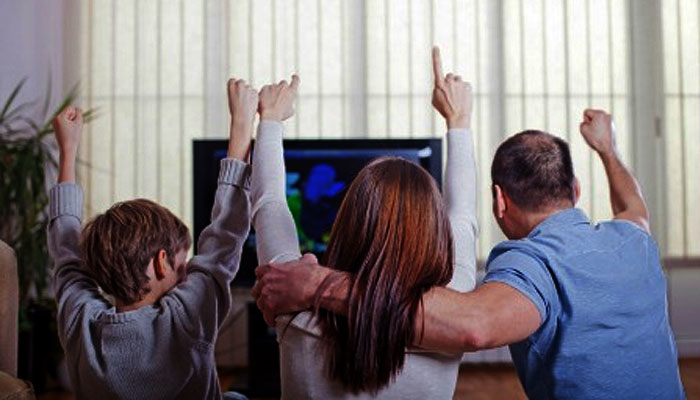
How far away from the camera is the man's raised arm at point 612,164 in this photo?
5.16 ft

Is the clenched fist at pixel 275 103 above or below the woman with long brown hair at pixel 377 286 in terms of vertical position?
above

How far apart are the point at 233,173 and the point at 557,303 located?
62 cm

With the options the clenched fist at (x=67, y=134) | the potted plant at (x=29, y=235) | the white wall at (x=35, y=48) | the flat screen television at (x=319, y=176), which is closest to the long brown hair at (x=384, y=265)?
the clenched fist at (x=67, y=134)

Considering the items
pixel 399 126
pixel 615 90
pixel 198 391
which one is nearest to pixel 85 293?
pixel 198 391

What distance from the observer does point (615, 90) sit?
15.7 feet

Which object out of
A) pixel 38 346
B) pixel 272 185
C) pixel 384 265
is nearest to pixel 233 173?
pixel 272 185

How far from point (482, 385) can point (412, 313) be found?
130 inches

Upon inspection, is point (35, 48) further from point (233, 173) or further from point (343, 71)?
point (233, 173)

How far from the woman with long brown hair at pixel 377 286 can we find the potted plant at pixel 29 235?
3.01 m

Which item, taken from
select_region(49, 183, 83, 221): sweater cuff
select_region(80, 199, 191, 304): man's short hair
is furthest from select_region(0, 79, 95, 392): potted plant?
select_region(80, 199, 191, 304): man's short hair

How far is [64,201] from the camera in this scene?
153 centimetres

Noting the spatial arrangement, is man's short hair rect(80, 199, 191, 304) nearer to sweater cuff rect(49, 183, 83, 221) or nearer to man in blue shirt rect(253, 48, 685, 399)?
sweater cuff rect(49, 183, 83, 221)

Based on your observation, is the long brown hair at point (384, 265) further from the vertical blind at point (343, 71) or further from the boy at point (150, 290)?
the vertical blind at point (343, 71)

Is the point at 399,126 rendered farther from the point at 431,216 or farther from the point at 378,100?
the point at 431,216
